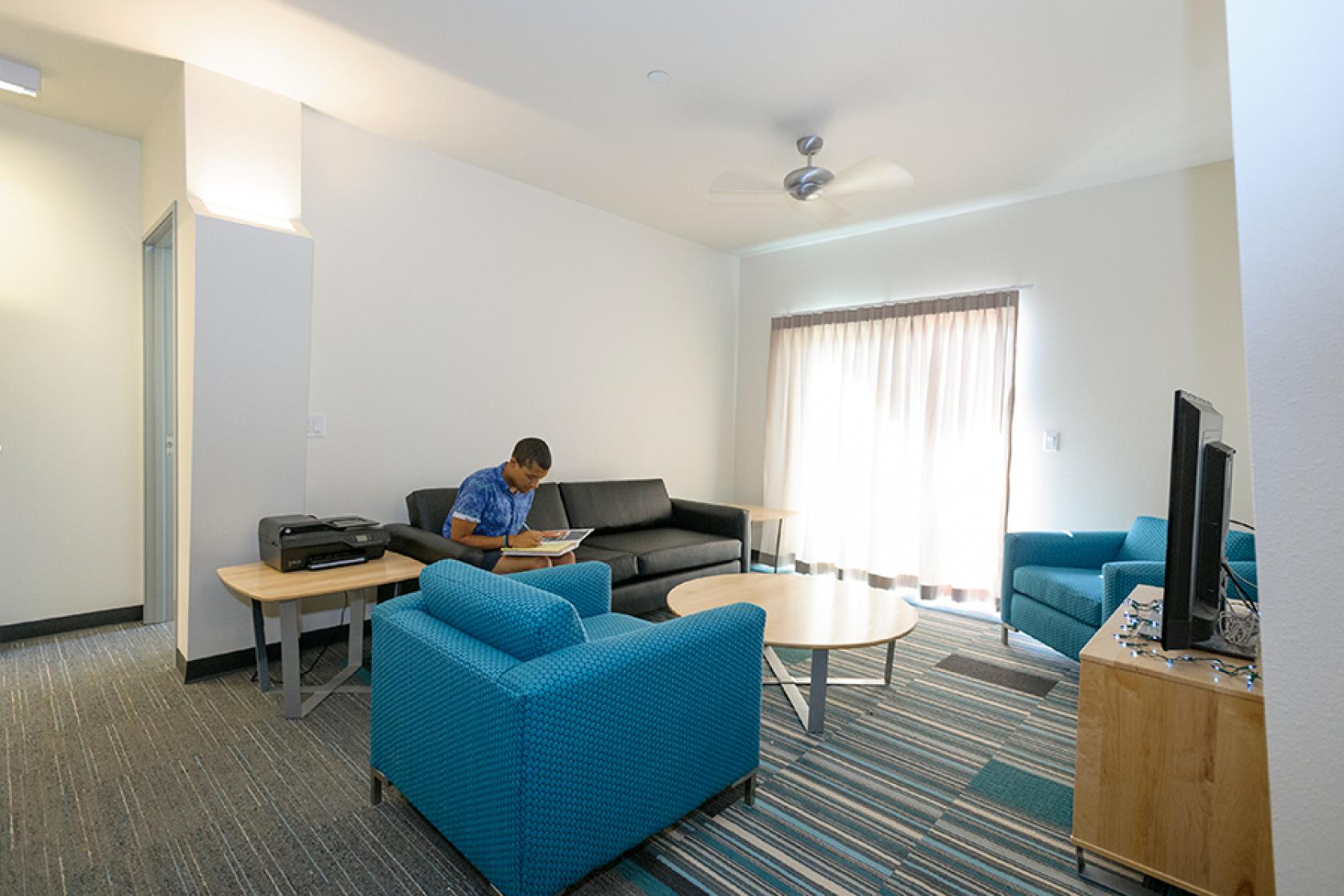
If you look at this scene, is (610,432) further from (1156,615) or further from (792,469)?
(1156,615)

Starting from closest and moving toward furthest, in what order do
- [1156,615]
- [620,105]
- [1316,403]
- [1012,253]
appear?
1. [1316,403]
2. [1156,615]
3. [620,105]
4. [1012,253]

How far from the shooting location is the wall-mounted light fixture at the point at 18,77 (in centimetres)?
274

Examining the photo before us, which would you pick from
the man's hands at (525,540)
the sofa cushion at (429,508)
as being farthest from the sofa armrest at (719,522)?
the sofa cushion at (429,508)

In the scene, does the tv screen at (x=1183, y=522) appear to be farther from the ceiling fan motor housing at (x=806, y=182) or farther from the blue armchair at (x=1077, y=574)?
the ceiling fan motor housing at (x=806, y=182)

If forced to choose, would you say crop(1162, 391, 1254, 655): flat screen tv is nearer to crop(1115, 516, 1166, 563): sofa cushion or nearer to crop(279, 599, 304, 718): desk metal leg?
crop(1115, 516, 1166, 563): sofa cushion

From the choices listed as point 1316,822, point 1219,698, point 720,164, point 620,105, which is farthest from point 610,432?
point 1316,822

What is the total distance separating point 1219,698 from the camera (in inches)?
60.5

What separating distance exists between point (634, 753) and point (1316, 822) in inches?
52.3

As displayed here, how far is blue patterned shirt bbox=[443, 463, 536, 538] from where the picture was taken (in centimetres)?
316

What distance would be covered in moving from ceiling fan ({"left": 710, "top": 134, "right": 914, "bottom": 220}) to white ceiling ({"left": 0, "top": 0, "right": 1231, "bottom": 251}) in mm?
294

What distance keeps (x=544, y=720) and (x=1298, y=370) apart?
155cm

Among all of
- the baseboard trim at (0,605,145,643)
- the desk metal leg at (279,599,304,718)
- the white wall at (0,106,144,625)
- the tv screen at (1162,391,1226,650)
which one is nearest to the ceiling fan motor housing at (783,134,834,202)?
the tv screen at (1162,391,1226,650)

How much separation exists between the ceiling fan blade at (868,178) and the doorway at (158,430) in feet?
11.8

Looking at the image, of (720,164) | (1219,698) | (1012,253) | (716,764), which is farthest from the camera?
(1012,253)
